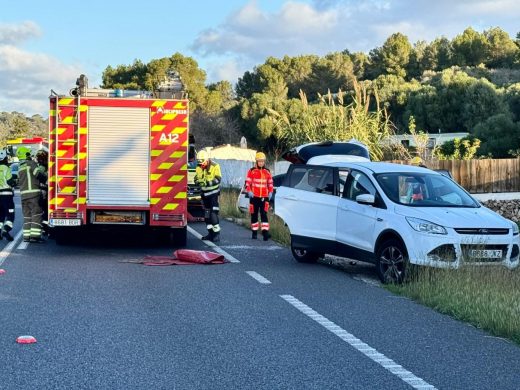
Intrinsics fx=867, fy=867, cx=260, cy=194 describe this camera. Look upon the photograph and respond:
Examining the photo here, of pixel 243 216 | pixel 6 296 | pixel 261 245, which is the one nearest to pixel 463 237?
pixel 6 296

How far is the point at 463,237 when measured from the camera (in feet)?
35.4

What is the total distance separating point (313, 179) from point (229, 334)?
20.1 feet

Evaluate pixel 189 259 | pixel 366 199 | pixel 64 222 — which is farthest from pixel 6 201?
pixel 366 199

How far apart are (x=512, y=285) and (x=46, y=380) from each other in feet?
20.5

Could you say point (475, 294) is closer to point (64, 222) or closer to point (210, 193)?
point (64, 222)

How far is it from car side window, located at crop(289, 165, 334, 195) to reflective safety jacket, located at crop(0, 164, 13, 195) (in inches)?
259

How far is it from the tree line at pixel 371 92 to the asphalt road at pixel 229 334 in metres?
14.1

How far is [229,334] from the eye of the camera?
26.3ft

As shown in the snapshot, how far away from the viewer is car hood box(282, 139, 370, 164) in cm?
2125

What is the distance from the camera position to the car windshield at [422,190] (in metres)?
11.9

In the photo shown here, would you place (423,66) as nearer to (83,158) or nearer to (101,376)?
(83,158)

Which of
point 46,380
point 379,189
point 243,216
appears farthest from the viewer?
point 243,216

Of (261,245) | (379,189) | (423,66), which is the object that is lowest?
(261,245)

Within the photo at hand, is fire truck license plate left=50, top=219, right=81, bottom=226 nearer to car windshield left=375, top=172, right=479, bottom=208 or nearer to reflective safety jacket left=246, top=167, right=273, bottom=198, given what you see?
reflective safety jacket left=246, top=167, right=273, bottom=198
